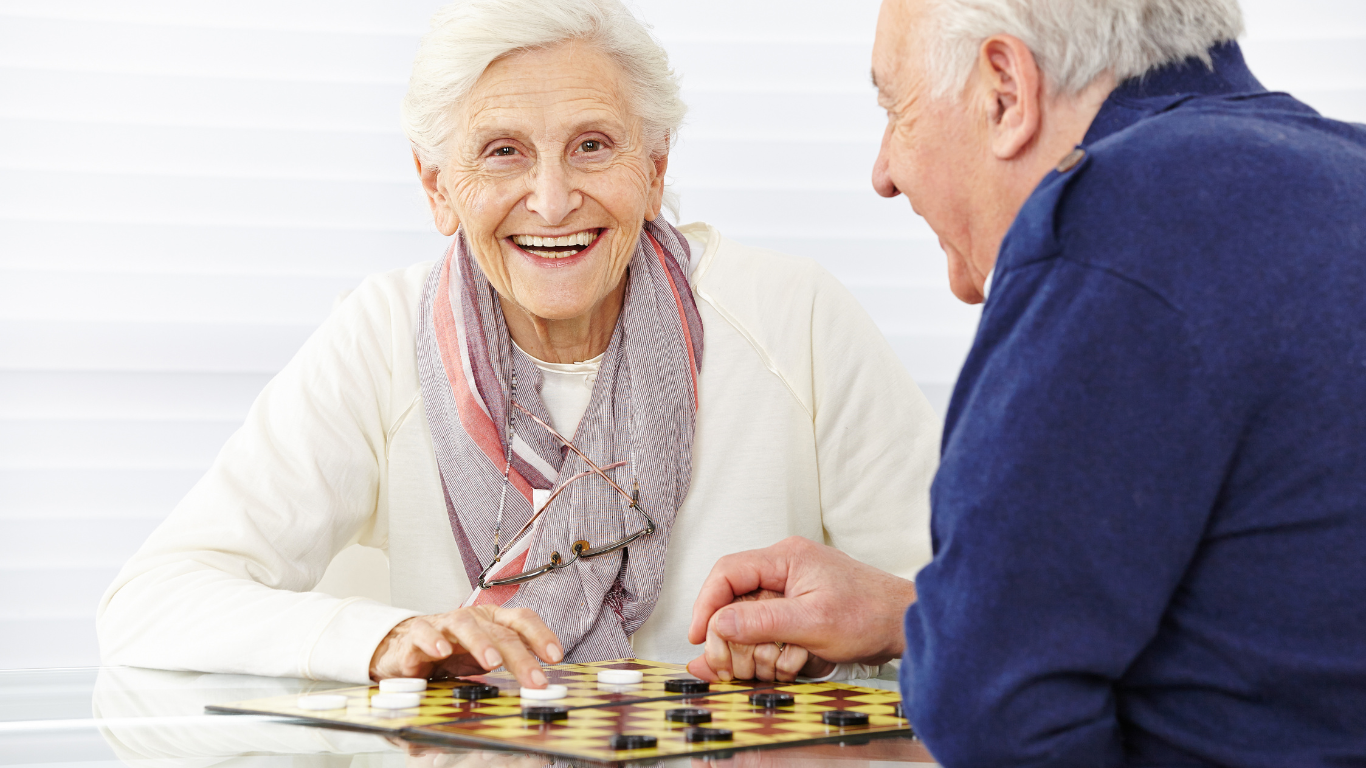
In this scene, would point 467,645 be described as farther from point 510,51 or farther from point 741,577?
point 510,51

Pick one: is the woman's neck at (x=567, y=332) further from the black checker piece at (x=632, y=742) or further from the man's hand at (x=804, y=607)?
the black checker piece at (x=632, y=742)

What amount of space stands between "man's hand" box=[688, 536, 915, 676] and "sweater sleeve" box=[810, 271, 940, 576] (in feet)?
1.66

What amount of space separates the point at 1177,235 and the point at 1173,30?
0.24 m

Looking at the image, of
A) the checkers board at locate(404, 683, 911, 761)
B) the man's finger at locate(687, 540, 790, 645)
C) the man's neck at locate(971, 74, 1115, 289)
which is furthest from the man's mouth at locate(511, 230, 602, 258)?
the man's neck at locate(971, 74, 1115, 289)

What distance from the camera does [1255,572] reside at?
785mm

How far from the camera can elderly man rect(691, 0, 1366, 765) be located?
75cm

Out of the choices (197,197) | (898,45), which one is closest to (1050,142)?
(898,45)

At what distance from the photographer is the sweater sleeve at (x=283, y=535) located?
1.47 m

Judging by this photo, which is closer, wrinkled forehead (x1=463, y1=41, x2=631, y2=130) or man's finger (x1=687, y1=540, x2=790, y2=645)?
man's finger (x1=687, y1=540, x2=790, y2=645)

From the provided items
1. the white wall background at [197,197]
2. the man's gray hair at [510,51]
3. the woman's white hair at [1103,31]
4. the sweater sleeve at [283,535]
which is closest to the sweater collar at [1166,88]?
the woman's white hair at [1103,31]

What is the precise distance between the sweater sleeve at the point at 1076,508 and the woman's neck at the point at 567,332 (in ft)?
4.23

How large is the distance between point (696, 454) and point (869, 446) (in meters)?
0.28

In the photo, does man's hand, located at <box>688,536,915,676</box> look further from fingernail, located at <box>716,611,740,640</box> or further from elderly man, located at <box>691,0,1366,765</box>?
elderly man, located at <box>691,0,1366,765</box>

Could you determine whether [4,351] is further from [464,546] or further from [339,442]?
[464,546]
